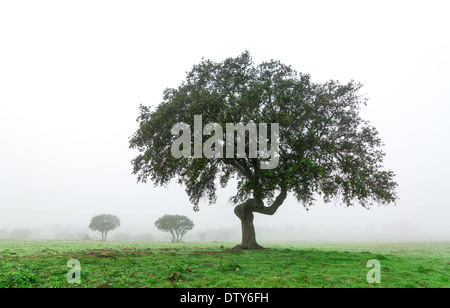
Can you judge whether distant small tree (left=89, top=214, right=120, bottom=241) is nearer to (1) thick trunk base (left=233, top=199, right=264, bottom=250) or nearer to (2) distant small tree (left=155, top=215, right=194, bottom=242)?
(2) distant small tree (left=155, top=215, right=194, bottom=242)

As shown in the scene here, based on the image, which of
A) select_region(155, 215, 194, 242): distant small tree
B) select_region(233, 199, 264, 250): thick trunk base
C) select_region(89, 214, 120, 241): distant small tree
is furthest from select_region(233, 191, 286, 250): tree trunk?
select_region(89, 214, 120, 241): distant small tree

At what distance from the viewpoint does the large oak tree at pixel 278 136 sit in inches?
685

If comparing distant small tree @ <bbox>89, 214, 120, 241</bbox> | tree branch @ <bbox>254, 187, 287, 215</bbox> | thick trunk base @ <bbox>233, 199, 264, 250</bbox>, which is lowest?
distant small tree @ <bbox>89, 214, 120, 241</bbox>

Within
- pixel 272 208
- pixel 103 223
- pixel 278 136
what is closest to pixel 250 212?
pixel 272 208

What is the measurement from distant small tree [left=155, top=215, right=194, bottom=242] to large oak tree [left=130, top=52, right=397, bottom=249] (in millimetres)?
60665

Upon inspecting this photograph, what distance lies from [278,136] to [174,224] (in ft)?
232

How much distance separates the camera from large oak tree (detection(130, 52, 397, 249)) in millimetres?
17406

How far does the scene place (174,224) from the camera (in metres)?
80.2

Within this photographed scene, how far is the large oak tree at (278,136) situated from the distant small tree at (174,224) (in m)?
60.7

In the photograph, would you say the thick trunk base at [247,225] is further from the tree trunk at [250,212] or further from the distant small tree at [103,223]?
the distant small tree at [103,223]

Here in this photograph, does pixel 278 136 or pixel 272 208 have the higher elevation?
pixel 278 136

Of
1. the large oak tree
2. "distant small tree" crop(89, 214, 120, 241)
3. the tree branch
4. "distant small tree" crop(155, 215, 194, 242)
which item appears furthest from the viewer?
"distant small tree" crop(89, 214, 120, 241)

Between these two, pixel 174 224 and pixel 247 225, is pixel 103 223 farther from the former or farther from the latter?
pixel 247 225
